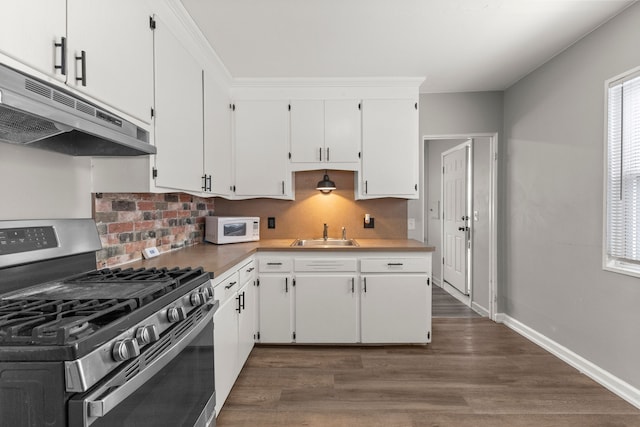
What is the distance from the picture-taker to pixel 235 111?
127 inches

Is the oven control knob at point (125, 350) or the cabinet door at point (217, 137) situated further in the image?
the cabinet door at point (217, 137)

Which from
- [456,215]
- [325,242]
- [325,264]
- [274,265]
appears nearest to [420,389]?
[325,264]

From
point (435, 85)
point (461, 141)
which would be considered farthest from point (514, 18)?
point (461, 141)

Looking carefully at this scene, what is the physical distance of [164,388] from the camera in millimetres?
1136

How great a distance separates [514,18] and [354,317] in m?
2.46

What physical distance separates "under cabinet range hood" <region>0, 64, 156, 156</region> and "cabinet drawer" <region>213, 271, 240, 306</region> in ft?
2.58

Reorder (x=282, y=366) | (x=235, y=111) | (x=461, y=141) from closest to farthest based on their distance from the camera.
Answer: (x=282, y=366)
(x=235, y=111)
(x=461, y=141)

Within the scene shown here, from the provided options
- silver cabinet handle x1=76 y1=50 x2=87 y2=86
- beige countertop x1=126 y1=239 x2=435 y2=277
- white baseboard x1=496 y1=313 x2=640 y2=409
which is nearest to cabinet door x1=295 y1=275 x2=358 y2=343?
beige countertop x1=126 y1=239 x2=435 y2=277

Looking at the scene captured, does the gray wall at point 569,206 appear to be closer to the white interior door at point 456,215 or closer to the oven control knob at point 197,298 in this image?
the white interior door at point 456,215

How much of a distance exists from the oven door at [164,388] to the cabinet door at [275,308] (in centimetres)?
130

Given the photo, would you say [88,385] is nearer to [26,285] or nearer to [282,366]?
[26,285]

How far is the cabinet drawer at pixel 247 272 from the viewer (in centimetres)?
245

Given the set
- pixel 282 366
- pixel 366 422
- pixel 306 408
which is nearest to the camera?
pixel 366 422

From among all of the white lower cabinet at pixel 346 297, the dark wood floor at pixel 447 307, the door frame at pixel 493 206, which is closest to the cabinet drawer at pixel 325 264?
the white lower cabinet at pixel 346 297
